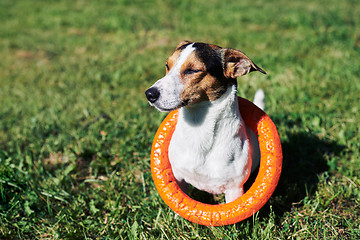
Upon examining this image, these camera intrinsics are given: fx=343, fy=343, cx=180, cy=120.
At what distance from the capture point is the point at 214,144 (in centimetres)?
298

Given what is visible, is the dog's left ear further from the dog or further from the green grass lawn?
the green grass lawn

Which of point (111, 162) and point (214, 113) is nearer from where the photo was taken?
point (214, 113)

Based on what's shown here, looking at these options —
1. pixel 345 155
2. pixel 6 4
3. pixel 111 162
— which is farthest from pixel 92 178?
pixel 6 4

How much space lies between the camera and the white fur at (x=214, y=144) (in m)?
2.91

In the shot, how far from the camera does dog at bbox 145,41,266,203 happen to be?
280 centimetres

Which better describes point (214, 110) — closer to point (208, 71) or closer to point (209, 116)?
point (209, 116)

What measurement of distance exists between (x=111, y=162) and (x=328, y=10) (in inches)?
341

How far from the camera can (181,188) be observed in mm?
3330

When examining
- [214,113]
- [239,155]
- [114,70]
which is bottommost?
[114,70]

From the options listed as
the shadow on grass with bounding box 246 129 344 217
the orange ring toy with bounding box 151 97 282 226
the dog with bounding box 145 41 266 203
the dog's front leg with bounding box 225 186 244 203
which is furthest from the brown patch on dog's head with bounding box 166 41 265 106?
the shadow on grass with bounding box 246 129 344 217

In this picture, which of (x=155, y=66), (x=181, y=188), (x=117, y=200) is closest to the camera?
(x=181, y=188)

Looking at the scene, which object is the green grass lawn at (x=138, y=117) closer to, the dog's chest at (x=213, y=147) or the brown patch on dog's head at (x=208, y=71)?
the dog's chest at (x=213, y=147)

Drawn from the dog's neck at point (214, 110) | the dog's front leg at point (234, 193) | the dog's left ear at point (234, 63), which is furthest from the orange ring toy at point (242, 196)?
the dog's left ear at point (234, 63)

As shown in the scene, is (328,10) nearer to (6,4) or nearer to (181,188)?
(181,188)
